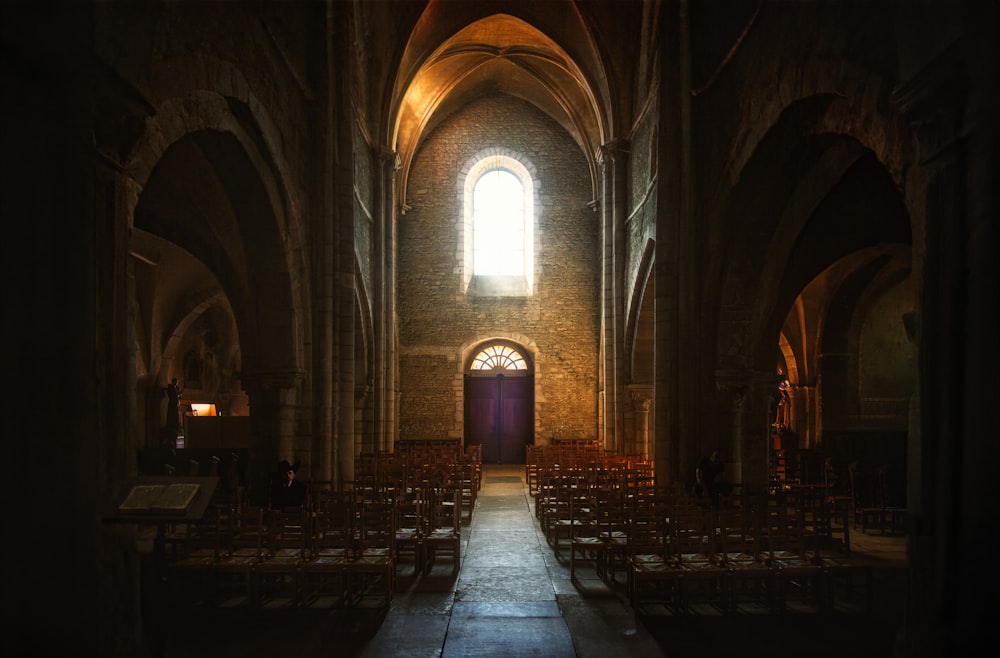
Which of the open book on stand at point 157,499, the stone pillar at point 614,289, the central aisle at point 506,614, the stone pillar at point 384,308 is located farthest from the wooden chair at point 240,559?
the stone pillar at point 614,289

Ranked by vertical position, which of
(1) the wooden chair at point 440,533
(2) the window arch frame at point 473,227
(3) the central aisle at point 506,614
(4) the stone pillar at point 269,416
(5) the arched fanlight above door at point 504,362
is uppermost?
(2) the window arch frame at point 473,227

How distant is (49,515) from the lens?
362 centimetres

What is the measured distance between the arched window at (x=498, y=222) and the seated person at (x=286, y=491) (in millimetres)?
15900

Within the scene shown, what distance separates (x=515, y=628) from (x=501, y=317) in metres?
18.1

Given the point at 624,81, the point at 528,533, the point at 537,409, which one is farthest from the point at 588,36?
the point at 528,533

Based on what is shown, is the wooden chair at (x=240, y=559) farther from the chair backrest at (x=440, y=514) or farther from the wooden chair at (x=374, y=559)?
the chair backrest at (x=440, y=514)

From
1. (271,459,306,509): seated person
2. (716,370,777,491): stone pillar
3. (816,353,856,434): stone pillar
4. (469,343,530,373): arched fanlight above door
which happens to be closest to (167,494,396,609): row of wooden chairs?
(271,459,306,509): seated person

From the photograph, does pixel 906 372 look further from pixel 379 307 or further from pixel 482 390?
pixel 379 307

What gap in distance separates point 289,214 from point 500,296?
13473mm

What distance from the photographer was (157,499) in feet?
15.8

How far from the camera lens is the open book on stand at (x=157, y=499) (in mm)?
4766

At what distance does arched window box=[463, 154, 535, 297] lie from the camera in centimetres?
2502

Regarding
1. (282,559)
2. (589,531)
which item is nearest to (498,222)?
(589,531)

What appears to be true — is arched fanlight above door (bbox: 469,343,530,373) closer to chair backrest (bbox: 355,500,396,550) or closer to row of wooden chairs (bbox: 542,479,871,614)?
row of wooden chairs (bbox: 542,479,871,614)
